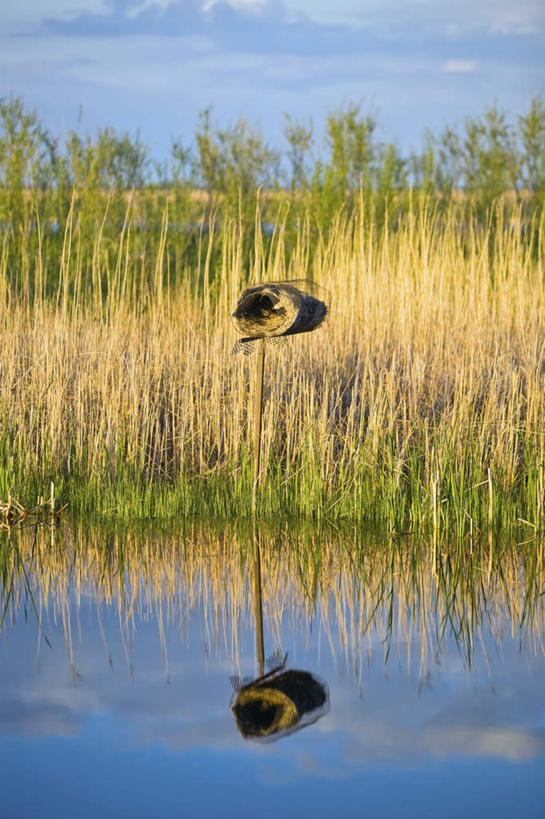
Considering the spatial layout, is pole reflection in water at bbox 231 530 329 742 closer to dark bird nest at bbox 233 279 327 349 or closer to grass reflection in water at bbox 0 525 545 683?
grass reflection in water at bbox 0 525 545 683

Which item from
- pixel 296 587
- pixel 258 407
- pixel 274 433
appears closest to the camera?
pixel 296 587

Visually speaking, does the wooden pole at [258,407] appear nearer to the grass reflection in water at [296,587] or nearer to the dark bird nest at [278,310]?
the dark bird nest at [278,310]

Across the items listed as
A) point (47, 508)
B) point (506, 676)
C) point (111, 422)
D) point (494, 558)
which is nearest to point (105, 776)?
point (506, 676)

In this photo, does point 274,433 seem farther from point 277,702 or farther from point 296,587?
point 277,702

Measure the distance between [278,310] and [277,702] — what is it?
6.44 feet

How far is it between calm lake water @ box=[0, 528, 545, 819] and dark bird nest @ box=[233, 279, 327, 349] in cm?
88

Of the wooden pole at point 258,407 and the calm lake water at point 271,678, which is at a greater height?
the wooden pole at point 258,407

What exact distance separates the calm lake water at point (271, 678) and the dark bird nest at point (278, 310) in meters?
0.88

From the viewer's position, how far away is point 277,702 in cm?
248

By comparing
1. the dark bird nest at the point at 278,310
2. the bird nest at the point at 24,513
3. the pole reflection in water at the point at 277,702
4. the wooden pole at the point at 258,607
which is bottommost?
the pole reflection in water at the point at 277,702

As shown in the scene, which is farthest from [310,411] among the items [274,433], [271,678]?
[271,678]

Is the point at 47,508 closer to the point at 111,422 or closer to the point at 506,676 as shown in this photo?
the point at 111,422

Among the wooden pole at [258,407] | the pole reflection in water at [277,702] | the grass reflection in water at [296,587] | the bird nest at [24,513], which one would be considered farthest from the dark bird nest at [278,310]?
the pole reflection in water at [277,702]

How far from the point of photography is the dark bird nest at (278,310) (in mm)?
3908
